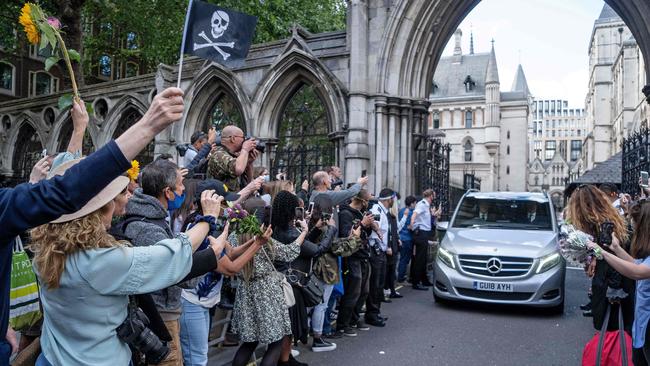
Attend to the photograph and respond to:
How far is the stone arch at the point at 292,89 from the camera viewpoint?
1268 cm

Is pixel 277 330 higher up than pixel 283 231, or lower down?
lower down

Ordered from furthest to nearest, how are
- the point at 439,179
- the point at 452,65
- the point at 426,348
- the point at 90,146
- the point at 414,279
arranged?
the point at 452,65, the point at 90,146, the point at 439,179, the point at 414,279, the point at 426,348

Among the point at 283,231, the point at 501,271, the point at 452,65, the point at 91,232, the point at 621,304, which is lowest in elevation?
the point at 501,271

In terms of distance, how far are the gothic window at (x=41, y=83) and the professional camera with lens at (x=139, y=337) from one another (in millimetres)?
37287

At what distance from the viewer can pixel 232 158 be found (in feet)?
17.3

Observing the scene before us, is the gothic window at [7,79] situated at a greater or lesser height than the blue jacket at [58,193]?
greater

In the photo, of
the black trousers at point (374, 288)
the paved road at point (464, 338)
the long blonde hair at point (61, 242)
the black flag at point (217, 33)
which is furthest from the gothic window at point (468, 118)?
the long blonde hair at point (61, 242)

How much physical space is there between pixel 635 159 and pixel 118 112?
1409 centimetres

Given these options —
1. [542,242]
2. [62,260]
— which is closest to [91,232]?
[62,260]

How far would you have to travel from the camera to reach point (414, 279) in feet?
34.1

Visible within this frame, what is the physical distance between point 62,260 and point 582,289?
1096 centimetres

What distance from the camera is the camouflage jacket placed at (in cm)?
520

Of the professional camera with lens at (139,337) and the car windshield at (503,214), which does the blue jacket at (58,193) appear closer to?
the professional camera with lens at (139,337)

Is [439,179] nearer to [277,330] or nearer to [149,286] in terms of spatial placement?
[277,330]
